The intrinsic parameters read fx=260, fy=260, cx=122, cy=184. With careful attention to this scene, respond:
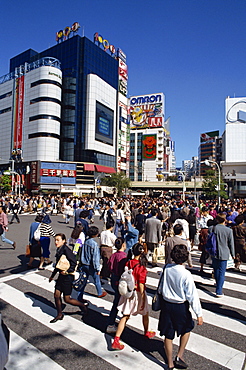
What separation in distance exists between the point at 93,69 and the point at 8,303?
235 feet

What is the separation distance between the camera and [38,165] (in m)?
57.5

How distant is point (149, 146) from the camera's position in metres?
108

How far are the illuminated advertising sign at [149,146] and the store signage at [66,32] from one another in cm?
5020

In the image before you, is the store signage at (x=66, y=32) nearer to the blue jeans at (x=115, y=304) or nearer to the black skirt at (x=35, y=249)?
the black skirt at (x=35, y=249)

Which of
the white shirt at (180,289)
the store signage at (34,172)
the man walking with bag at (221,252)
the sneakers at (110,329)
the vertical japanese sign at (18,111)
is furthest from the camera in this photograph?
the vertical japanese sign at (18,111)

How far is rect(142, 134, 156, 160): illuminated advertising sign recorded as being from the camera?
10769 centimetres

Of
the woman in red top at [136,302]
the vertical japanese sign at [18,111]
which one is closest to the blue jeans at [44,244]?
the woman in red top at [136,302]

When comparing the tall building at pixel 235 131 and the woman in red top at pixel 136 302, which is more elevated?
the tall building at pixel 235 131

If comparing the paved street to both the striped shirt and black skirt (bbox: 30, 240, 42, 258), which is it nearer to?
black skirt (bbox: 30, 240, 42, 258)

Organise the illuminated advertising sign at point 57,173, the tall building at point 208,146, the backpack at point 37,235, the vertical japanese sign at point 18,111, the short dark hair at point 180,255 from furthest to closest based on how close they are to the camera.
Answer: the tall building at point 208,146 < the vertical japanese sign at point 18,111 < the illuminated advertising sign at point 57,173 < the backpack at point 37,235 < the short dark hair at point 180,255

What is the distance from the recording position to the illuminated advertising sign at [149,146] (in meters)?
108

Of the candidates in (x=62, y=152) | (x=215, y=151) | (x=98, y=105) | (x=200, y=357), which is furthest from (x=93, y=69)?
(x=215, y=151)

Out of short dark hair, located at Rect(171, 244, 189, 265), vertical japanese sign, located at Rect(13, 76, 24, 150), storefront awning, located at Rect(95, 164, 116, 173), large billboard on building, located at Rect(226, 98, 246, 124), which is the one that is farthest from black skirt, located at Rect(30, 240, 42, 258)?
large billboard on building, located at Rect(226, 98, 246, 124)

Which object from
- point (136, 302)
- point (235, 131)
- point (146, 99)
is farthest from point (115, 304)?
point (146, 99)
